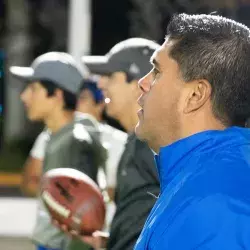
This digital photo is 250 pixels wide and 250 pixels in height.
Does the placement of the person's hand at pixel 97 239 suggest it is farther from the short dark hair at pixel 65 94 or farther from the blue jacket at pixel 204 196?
the blue jacket at pixel 204 196

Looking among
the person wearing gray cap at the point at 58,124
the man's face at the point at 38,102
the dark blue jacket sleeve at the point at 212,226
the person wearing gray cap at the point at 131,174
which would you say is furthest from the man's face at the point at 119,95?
the dark blue jacket sleeve at the point at 212,226

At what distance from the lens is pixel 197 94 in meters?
1.92

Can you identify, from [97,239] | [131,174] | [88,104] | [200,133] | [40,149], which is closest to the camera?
[200,133]

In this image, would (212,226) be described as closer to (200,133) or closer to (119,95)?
(200,133)

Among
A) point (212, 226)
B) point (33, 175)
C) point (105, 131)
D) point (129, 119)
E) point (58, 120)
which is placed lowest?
point (33, 175)

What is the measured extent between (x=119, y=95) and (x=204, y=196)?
2.54m

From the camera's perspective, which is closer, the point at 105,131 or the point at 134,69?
the point at 134,69

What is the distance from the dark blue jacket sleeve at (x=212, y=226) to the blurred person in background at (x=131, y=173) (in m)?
1.61

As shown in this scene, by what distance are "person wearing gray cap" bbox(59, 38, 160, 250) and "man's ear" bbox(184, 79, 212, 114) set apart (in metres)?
1.43

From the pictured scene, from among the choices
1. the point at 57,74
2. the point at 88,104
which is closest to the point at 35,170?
the point at 57,74

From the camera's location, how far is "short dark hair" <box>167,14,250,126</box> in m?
1.93

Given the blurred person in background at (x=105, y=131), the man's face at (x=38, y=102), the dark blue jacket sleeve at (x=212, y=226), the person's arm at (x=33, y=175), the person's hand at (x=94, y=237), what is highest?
the dark blue jacket sleeve at (x=212, y=226)

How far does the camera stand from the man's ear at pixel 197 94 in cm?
192

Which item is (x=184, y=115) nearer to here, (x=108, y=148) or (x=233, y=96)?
(x=233, y=96)
